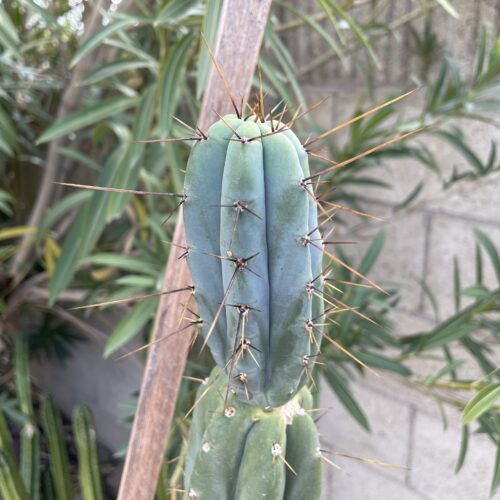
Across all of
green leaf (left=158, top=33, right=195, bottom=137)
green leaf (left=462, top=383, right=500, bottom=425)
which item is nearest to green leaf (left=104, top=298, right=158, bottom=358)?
green leaf (left=158, top=33, right=195, bottom=137)

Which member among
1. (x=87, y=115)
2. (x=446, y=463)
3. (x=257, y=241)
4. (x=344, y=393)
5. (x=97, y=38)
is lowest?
(x=446, y=463)

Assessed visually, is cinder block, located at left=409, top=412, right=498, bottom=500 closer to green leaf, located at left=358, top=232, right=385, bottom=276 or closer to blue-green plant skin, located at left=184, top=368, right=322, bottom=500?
green leaf, located at left=358, top=232, right=385, bottom=276

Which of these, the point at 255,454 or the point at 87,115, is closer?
the point at 255,454

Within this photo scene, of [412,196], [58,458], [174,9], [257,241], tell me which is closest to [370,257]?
[412,196]

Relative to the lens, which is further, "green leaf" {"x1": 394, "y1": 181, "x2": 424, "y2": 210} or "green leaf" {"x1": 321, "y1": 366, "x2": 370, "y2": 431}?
"green leaf" {"x1": 394, "y1": 181, "x2": 424, "y2": 210}

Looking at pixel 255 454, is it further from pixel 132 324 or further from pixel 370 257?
pixel 370 257

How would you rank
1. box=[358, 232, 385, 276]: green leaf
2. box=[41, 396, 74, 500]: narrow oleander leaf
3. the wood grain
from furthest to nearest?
box=[41, 396, 74, 500]: narrow oleander leaf, box=[358, 232, 385, 276]: green leaf, the wood grain

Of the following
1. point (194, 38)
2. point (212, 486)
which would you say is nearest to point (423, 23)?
point (194, 38)

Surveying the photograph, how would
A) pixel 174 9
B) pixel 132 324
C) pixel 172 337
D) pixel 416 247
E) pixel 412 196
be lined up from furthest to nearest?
pixel 416 247 < pixel 412 196 < pixel 132 324 < pixel 174 9 < pixel 172 337
